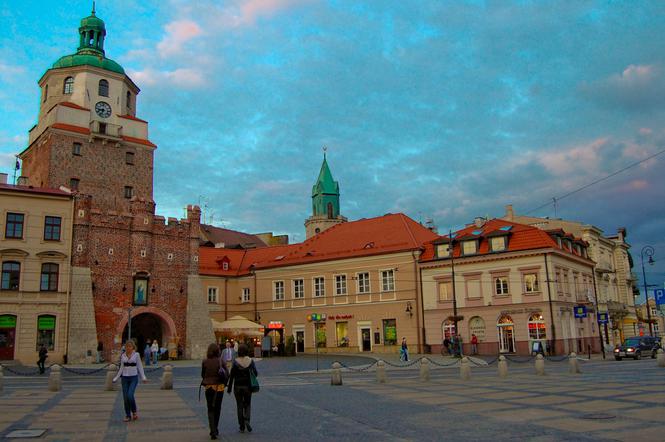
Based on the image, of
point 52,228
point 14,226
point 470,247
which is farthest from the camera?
point 470,247

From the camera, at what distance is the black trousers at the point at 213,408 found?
11.3m

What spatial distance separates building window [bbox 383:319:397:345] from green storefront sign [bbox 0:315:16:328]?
27.0 metres

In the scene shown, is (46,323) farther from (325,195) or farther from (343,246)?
(325,195)

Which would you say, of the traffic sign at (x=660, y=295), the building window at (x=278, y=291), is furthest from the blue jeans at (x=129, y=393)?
the building window at (x=278, y=291)

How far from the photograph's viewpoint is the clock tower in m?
49.0

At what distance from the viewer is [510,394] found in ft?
57.8

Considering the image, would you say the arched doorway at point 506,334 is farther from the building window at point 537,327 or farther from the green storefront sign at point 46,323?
the green storefront sign at point 46,323

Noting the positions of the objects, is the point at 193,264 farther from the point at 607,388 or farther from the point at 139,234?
the point at 607,388

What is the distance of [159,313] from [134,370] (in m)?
33.0

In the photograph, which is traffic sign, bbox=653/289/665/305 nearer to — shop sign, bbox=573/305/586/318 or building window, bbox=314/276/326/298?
shop sign, bbox=573/305/586/318

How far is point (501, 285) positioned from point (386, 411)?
1286 inches

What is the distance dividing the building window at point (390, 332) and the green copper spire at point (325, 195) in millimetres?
50101

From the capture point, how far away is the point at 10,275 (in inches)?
1529

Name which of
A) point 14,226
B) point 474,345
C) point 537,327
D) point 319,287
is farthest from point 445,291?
point 14,226
